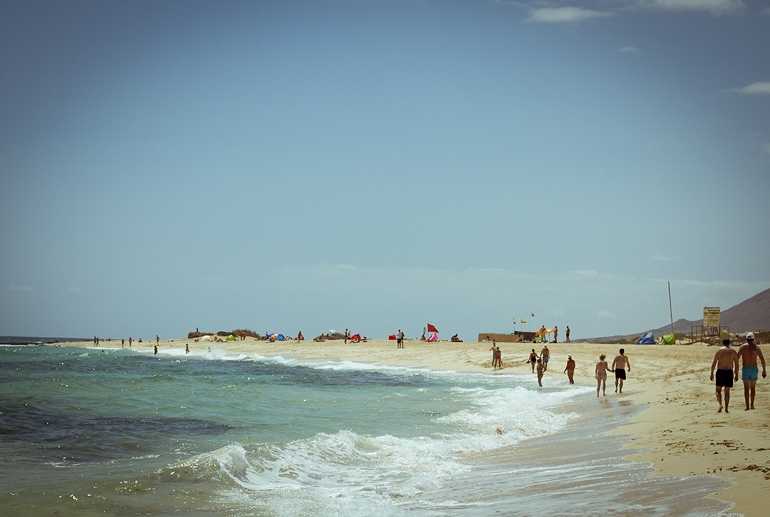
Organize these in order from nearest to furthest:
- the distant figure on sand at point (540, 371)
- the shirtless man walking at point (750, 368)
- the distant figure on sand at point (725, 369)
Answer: the distant figure on sand at point (725, 369) < the shirtless man walking at point (750, 368) < the distant figure on sand at point (540, 371)

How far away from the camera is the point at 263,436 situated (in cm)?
1172

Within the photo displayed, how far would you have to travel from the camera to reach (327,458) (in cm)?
973

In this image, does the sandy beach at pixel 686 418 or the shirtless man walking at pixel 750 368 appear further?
the shirtless man walking at pixel 750 368

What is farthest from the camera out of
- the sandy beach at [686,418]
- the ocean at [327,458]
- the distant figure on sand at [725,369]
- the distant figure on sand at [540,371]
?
the distant figure on sand at [540,371]

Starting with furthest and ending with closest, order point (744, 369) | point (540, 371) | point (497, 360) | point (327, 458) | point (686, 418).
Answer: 1. point (497, 360)
2. point (540, 371)
3. point (744, 369)
4. point (686, 418)
5. point (327, 458)

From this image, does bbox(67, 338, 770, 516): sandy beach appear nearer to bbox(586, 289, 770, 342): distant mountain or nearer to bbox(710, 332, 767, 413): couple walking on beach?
bbox(710, 332, 767, 413): couple walking on beach

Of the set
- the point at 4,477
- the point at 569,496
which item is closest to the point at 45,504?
the point at 4,477

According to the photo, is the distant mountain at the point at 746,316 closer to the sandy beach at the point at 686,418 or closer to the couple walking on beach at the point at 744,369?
the sandy beach at the point at 686,418

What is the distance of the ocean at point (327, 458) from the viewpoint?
6402 mm

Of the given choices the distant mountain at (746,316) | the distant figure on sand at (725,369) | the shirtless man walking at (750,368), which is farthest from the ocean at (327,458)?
the distant mountain at (746,316)

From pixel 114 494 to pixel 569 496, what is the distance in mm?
5881

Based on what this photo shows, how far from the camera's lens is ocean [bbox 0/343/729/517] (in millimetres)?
6402

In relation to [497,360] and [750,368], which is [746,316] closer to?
[497,360]

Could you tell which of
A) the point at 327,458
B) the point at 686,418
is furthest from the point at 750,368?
the point at 327,458
